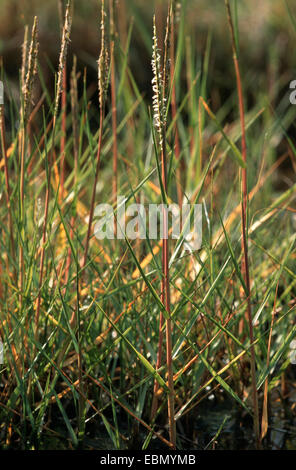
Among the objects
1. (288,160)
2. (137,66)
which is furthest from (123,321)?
(137,66)

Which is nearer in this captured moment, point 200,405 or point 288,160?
point 200,405

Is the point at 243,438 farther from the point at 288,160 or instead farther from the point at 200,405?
the point at 288,160

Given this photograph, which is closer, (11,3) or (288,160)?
(288,160)

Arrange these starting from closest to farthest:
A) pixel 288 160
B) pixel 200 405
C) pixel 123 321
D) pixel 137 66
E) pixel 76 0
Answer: pixel 123 321, pixel 200 405, pixel 288 160, pixel 137 66, pixel 76 0

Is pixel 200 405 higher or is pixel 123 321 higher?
pixel 123 321

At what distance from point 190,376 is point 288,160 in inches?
93.5

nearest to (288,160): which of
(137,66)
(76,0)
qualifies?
(137,66)

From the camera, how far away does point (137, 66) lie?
3379 mm

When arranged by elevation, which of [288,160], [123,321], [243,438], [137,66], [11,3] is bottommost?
[243,438]
